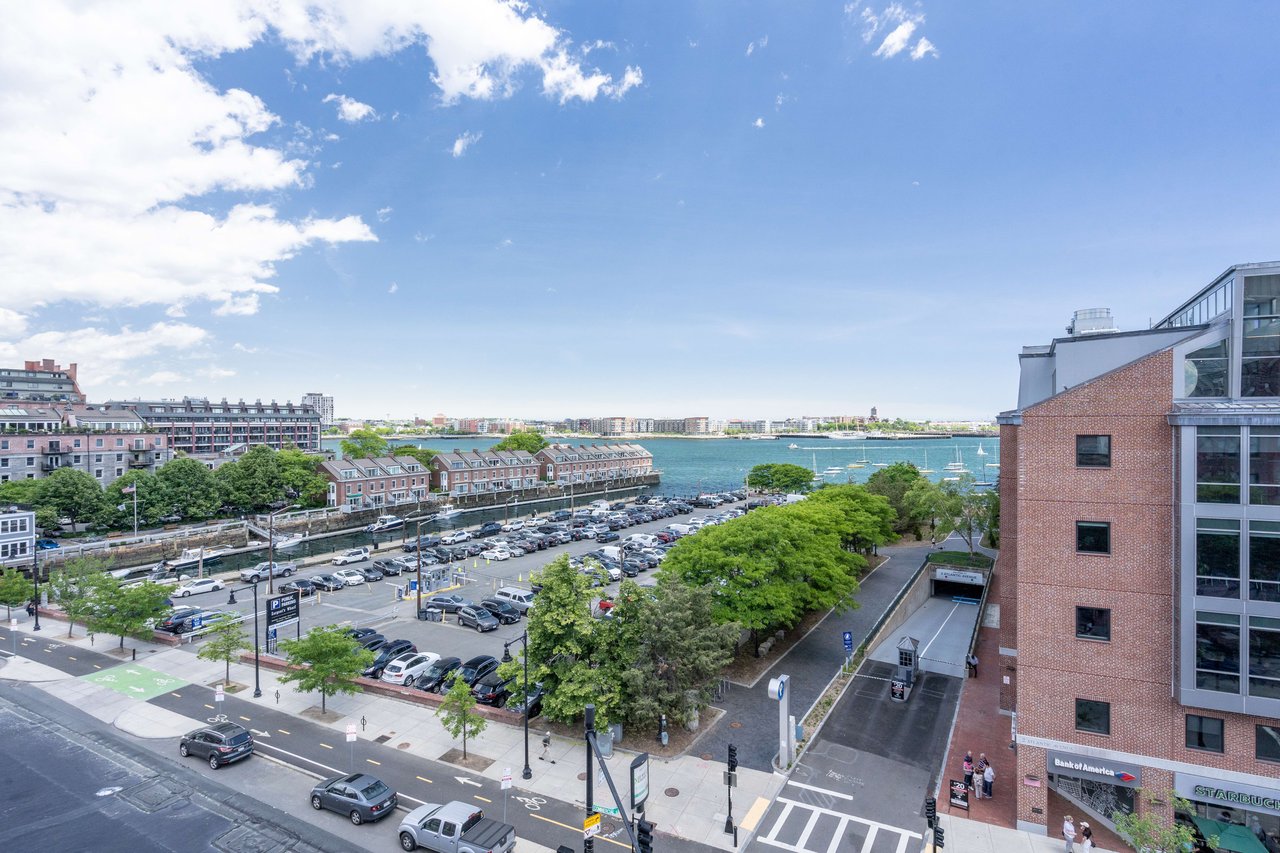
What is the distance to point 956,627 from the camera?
40219 millimetres

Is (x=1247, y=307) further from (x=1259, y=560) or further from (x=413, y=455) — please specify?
(x=413, y=455)

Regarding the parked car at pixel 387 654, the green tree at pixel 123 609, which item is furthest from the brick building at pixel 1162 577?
the green tree at pixel 123 609

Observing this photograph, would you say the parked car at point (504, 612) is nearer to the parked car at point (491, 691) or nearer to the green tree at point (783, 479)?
the parked car at point (491, 691)

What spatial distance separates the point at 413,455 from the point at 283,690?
88.4 meters

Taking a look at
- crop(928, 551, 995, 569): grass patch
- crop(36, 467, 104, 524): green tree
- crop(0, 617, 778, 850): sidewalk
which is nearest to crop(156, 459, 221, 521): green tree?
crop(36, 467, 104, 524): green tree

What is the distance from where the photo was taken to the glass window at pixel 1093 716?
18984mm

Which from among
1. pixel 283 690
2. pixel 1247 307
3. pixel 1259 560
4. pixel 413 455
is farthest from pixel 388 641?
pixel 413 455

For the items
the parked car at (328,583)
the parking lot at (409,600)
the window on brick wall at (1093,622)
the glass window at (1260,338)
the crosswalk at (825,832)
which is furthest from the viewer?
the parked car at (328,583)

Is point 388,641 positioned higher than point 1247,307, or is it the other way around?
point 1247,307

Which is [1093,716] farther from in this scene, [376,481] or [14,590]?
[376,481]

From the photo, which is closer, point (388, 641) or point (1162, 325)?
point (1162, 325)

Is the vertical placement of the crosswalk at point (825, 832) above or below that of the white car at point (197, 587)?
above

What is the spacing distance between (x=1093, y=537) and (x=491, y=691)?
24.8 metres

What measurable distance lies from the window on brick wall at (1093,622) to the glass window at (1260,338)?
304 inches
